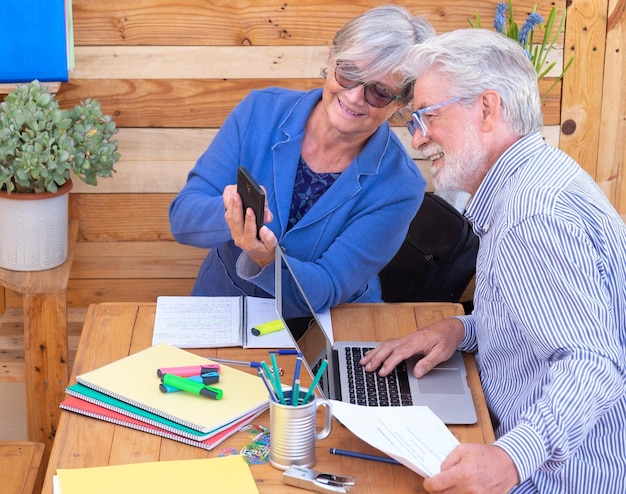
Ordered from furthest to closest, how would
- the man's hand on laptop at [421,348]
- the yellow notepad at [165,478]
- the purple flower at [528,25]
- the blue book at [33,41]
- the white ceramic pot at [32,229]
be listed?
1. the purple flower at [528,25]
2. the blue book at [33,41]
3. the white ceramic pot at [32,229]
4. the man's hand on laptop at [421,348]
5. the yellow notepad at [165,478]

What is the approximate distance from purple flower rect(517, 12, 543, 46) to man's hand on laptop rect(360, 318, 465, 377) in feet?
3.99

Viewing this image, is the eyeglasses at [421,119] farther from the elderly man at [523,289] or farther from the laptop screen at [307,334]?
the laptop screen at [307,334]

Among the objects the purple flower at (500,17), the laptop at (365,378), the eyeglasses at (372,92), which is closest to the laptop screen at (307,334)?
the laptop at (365,378)

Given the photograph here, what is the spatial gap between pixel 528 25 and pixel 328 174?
891 millimetres

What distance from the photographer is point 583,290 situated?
144cm

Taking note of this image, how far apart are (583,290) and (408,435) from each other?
0.36 m

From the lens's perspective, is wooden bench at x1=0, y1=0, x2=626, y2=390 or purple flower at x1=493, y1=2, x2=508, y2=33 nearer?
purple flower at x1=493, y1=2, x2=508, y2=33

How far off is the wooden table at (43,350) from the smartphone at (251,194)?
0.78 meters

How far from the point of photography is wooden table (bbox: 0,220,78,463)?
244cm

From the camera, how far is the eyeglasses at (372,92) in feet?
6.89

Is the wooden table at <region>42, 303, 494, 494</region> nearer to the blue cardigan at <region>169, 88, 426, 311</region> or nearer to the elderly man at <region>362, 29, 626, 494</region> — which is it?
the elderly man at <region>362, 29, 626, 494</region>

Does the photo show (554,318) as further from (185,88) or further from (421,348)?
(185,88)

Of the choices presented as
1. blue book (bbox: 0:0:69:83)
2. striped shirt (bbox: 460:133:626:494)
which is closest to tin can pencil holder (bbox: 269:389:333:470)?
striped shirt (bbox: 460:133:626:494)

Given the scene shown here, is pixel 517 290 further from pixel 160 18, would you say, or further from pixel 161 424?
pixel 160 18
